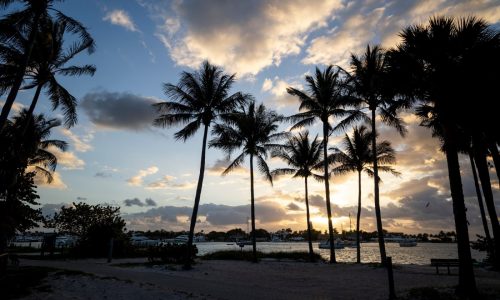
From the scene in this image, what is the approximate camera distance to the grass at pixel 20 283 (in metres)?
9.44

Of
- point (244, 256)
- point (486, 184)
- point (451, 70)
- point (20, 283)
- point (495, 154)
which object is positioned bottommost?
point (244, 256)

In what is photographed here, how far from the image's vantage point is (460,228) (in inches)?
421

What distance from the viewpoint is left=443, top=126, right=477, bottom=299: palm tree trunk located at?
1016cm

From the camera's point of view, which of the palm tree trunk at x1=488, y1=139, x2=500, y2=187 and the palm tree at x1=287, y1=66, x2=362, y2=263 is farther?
the palm tree at x1=287, y1=66, x2=362, y2=263

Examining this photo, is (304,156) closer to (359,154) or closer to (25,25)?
(359,154)

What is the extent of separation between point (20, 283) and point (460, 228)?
46.7ft

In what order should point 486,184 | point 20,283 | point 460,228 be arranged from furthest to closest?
point 486,184, point 460,228, point 20,283

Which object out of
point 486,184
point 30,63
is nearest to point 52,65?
point 30,63

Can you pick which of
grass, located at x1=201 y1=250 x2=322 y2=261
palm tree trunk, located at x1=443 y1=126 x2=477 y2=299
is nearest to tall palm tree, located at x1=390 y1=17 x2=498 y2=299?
palm tree trunk, located at x1=443 y1=126 x2=477 y2=299

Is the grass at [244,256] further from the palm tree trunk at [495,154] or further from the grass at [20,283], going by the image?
the grass at [20,283]

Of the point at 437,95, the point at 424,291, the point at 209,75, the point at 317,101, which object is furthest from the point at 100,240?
the point at 437,95

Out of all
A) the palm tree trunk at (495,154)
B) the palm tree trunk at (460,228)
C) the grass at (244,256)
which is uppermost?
the palm tree trunk at (495,154)

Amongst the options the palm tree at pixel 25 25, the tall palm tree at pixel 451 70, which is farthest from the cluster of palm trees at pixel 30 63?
the tall palm tree at pixel 451 70

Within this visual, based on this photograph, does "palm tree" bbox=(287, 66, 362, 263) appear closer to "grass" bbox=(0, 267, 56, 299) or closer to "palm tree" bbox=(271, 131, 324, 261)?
"palm tree" bbox=(271, 131, 324, 261)
